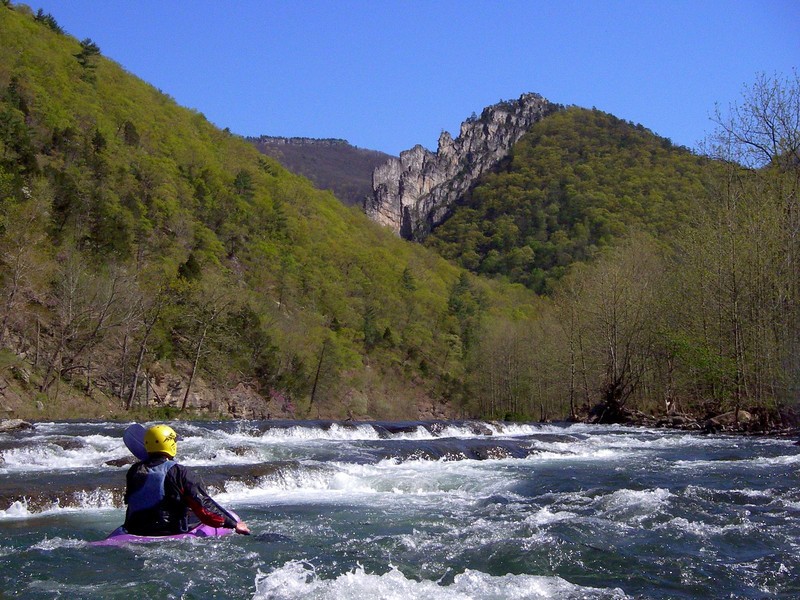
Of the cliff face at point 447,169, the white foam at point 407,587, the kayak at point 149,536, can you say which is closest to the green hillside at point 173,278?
the kayak at point 149,536

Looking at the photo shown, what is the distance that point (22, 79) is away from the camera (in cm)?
5169

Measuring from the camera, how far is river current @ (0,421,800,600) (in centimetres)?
733

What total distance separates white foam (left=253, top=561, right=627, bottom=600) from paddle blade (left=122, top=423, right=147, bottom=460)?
1.75 m

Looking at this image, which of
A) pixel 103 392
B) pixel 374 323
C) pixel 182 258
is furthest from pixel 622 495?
pixel 374 323

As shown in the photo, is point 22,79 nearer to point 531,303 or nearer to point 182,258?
point 182,258

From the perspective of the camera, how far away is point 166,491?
296 inches

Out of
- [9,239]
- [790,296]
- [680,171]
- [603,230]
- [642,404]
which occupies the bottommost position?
[642,404]

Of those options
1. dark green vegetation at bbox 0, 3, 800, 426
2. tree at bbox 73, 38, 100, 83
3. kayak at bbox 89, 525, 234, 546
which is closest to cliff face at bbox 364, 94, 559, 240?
dark green vegetation at bbox 0, 3, 800, 426

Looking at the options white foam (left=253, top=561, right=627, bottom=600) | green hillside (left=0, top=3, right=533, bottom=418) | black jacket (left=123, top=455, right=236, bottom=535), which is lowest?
white foam (left=253, top=561, right=627, bottom=600)

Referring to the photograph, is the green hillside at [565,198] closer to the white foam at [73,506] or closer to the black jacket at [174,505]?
the white foam at [73,506]

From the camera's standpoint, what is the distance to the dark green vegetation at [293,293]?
97.7ft

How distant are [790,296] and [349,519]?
75.2 ft

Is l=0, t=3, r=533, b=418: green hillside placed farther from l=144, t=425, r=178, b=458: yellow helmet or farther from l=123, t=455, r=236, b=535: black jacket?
l=144, t=425, r=178, b=458: yellow helmet

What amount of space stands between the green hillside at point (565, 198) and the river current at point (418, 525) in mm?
74252
